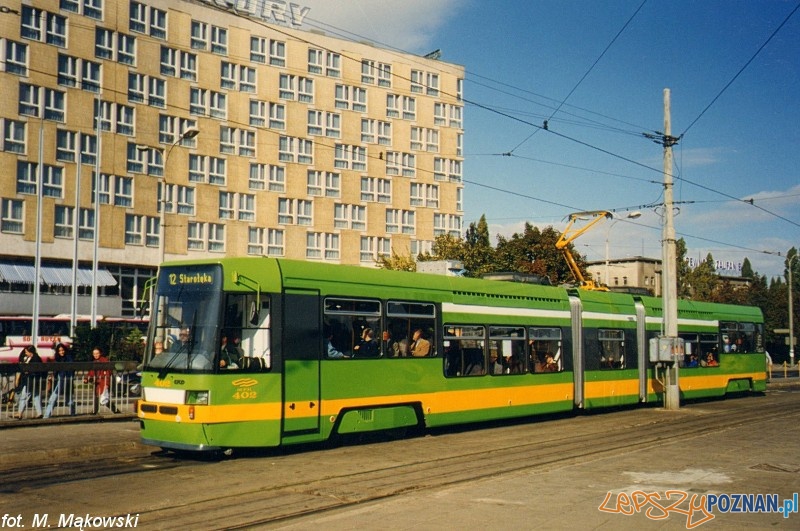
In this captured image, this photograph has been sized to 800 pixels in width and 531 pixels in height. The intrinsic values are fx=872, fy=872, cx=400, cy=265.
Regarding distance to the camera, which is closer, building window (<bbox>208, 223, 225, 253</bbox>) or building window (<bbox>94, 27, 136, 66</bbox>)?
building window (<bbox>94, 27, 136, 66</bbox>)

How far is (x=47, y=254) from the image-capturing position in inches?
2082

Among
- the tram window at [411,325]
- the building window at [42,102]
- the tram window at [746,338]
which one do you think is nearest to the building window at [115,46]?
the building window at [42,102]

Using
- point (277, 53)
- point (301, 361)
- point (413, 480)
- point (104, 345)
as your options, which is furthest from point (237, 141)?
point (413, 480)

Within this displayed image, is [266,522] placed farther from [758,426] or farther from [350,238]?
[350,238]

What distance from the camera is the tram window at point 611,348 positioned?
2231 centimetres

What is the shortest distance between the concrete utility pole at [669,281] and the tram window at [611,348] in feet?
5.30

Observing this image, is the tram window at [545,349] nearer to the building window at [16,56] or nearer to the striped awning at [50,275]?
the striped awning at [50,275]

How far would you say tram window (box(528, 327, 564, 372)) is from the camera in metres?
19.8

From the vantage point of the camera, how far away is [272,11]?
63375mm

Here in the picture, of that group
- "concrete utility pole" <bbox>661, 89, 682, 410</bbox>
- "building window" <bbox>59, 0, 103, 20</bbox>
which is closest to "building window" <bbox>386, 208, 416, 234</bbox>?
"building window" <bbox>59, 0, 103, 20</bbox>

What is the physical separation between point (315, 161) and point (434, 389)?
50.4 m

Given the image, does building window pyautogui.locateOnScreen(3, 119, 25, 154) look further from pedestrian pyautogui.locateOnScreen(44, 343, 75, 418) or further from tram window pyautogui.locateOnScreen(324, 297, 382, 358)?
tram window pyautogui.locateOnScreen(324, 297, 382, 358)

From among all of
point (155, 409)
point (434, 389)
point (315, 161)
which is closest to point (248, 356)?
point (155, 409)

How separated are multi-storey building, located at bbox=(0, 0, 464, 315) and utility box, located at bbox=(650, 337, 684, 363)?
27423 mm
